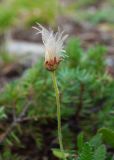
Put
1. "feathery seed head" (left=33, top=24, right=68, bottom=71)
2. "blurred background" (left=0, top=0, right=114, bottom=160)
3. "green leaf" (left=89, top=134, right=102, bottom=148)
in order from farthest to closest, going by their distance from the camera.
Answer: "blurred background" (left=0, top=0, right=114, bottom=160), "green leaf" (left=89, top=134, right=102, bottom=148), "feathery seed head" (left=33, top=24, right=68, bottom=71)

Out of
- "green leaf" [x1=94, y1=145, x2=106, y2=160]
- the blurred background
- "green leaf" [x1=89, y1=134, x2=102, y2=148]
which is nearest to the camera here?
"green leaf" [x1=94, y1=145, x2=106, y2=160]

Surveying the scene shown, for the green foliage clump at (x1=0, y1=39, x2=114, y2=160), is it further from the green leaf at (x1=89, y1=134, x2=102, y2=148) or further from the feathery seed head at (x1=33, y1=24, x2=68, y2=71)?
the feathery seed head at (x1=33, y1=24, x2=68, y2=71)

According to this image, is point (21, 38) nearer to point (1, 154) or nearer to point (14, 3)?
point (14, 3)

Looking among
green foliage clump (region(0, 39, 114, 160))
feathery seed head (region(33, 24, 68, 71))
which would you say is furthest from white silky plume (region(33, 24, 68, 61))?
green foliage clump (region(0, 39, 114, 160))

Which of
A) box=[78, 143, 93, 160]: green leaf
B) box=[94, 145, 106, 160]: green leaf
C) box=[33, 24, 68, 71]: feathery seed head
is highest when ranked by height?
box=[33, 24, 68, 71]: feathery seed head

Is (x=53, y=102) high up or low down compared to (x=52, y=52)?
down

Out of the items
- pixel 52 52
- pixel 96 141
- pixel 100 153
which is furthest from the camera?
pixel 96 141

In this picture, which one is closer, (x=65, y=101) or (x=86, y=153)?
(x=86, y=153)

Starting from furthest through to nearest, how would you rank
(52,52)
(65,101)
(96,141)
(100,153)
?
(65,101), (96,141), (100,153), (52,52)

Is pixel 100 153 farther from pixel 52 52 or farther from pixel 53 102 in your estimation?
pixel 53 102

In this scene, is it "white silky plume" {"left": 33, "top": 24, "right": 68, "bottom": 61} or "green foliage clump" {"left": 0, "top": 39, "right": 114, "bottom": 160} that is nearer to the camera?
"white silky plume" {"left": 33, "top": 24, "right": 68, "bottom": 61}

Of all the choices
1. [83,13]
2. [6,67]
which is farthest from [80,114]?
[83,13]

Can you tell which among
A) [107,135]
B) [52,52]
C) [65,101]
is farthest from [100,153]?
[65,101]
